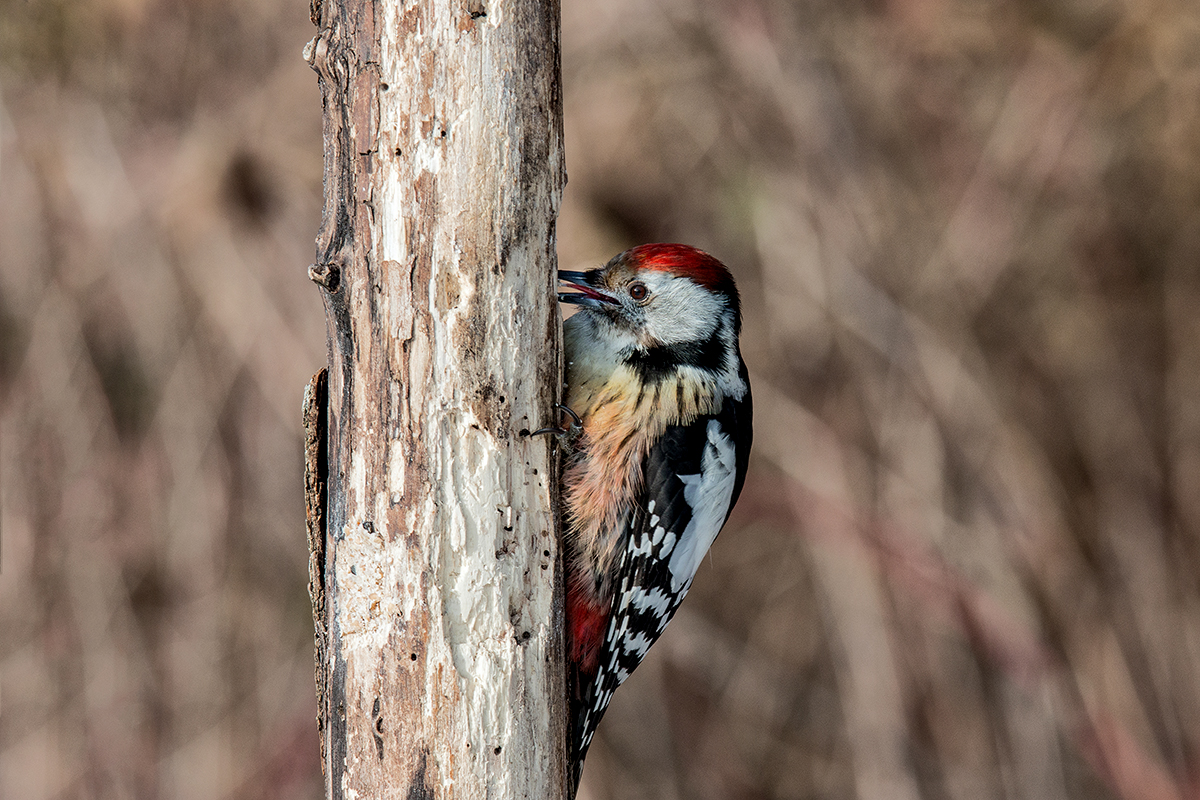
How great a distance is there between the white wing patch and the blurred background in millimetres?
1548

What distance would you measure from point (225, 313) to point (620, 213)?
Result: 1.68 metres

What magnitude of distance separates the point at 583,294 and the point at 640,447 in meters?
0.41

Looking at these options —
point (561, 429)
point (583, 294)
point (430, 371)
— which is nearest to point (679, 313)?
point (583, 294)

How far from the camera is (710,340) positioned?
7.84 ft

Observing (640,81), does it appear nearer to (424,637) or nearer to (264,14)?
(264,14)

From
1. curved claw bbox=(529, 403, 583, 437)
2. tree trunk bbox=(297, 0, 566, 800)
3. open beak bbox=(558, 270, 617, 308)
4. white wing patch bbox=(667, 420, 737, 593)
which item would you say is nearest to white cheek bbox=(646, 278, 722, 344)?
open beak bbox=(558, 270, 617, 308)

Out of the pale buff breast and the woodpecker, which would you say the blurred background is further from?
the pale buff breast

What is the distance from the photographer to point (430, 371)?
1.56m

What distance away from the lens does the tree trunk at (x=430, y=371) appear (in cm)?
152

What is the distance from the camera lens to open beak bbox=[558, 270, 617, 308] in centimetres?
230

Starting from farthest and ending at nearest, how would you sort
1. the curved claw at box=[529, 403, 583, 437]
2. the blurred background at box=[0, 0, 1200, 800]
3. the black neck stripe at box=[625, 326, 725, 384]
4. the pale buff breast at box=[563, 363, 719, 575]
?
1. the blurred background at box=[0, 0, 1200, 800]
2. the black neck stripe at box=[625, 326, 725, 384]
3. the pale buff breast at box=[563, 363, 719, 575]
4. the curved claw at box=[529, 403, 583, 437]

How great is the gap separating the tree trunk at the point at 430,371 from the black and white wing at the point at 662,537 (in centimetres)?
58

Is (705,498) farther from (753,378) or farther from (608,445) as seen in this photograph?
(753,378)

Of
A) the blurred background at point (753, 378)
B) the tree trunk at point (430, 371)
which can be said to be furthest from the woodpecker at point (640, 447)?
the blurred background at point (753, 378)
